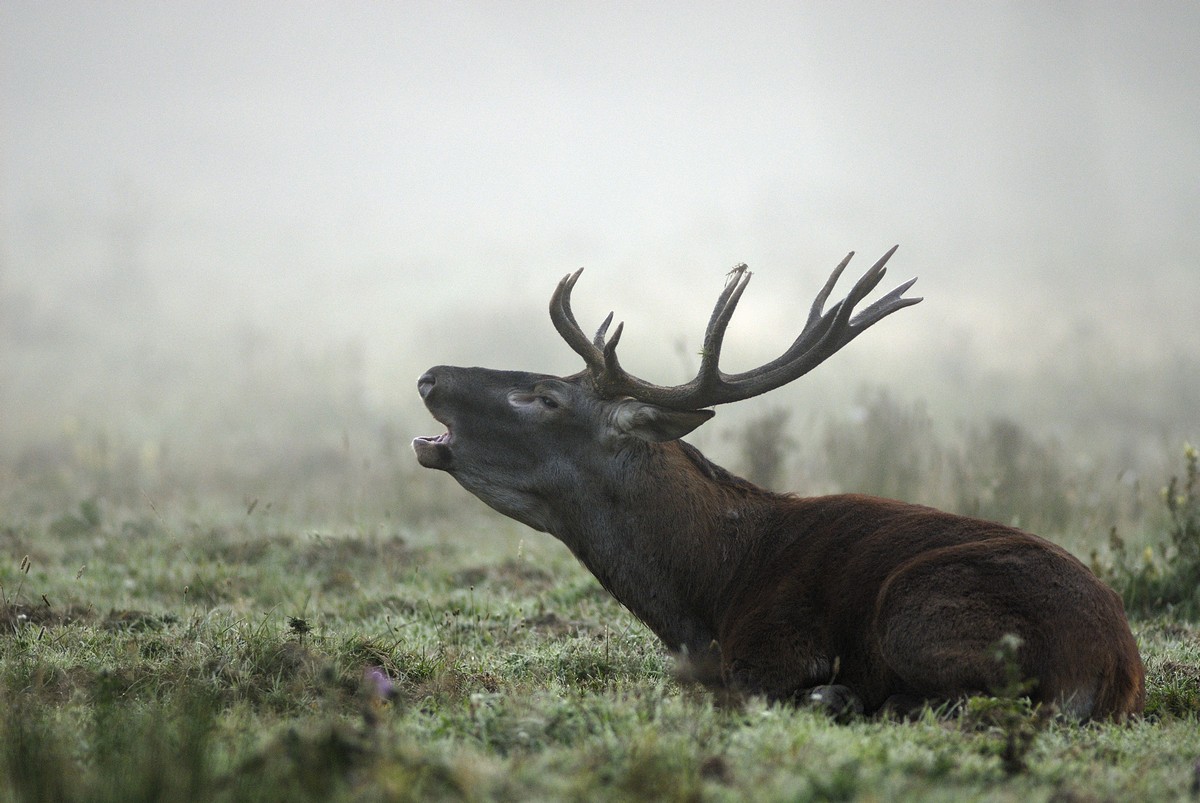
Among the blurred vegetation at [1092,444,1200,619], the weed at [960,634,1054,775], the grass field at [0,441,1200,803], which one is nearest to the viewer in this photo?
the grass field at [0,441,1200,803]

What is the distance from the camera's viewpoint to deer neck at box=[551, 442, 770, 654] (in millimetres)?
5383

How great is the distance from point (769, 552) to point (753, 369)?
89 cm

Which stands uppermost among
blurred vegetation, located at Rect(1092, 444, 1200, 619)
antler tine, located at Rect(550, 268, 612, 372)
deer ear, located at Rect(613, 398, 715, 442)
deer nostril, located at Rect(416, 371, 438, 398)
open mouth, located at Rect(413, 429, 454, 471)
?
antler tine, located at Rect(550, 268, 612, 372)

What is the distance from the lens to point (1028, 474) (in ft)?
34.7

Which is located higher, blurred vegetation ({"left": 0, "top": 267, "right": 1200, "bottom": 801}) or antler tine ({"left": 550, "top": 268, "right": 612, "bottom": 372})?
antler tine ({"left": 550, "top": 268, "right": 612, "bottom": 372})

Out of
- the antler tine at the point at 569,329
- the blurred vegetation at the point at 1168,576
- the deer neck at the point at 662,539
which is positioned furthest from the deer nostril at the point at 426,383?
the blurred vegetation at the point at 1168,576

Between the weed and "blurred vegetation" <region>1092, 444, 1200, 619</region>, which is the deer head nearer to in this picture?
the weed

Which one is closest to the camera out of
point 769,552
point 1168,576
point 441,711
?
point 441,711

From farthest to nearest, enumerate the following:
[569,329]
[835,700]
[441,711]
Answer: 1. [569,329]
2. [835,700]
3. [441,711]

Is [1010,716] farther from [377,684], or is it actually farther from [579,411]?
[579,411]

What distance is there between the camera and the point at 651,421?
5.50 meters

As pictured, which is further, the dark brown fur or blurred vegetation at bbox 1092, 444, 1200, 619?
blurred vegetation at bbox 1092, 444, 1200, 619

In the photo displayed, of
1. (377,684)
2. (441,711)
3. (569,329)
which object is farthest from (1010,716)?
(569,329)

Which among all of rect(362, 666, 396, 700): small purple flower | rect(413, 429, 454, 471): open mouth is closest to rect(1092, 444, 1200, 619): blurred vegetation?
rect(413, 429, 454, 471): open mouth
